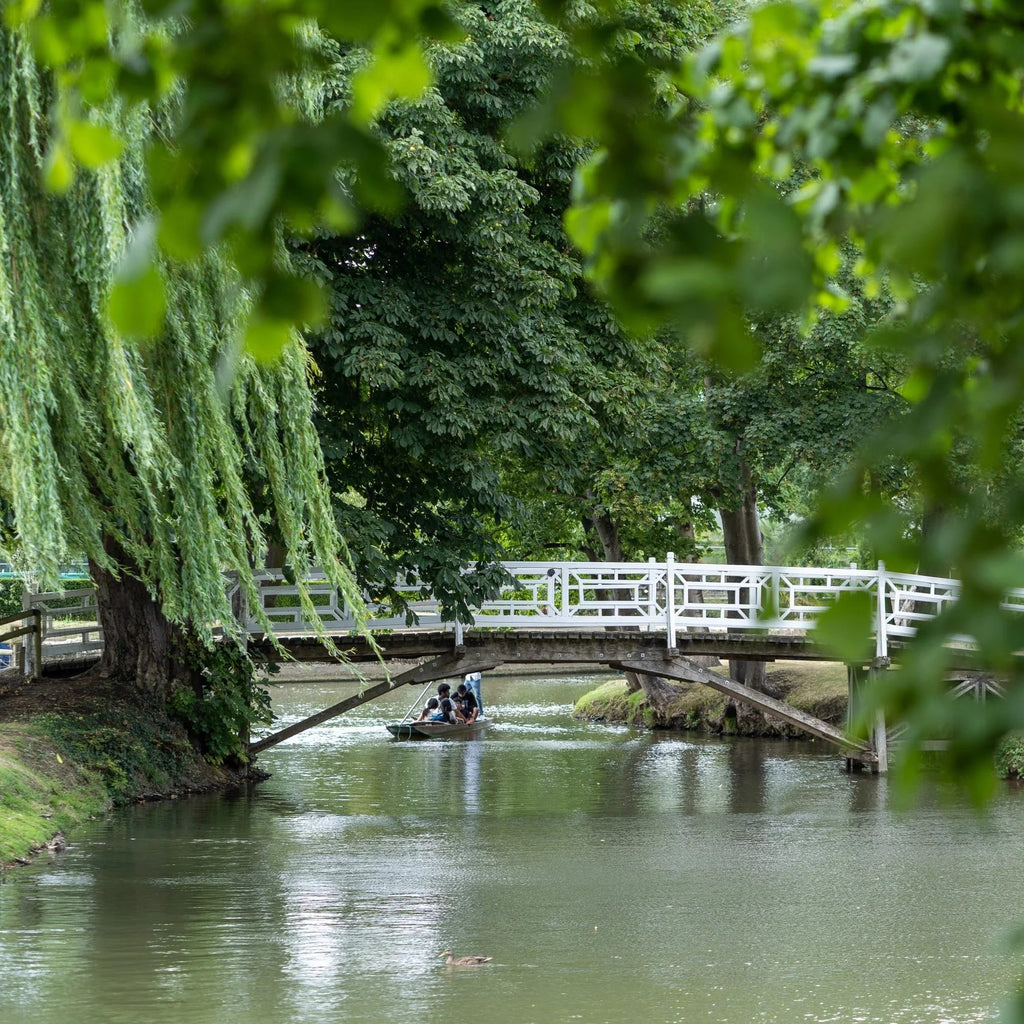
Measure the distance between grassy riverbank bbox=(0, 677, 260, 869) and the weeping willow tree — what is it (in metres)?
2.11

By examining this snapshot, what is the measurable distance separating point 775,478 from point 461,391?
9982mm

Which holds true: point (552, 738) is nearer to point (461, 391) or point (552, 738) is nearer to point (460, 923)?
point (461, 391)

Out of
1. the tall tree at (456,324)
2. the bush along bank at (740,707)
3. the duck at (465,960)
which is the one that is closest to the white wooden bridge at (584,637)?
the tall tree at (456,324)

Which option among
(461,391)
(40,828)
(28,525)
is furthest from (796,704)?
(28,525)

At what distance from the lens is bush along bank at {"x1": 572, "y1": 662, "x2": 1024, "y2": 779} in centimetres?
2423

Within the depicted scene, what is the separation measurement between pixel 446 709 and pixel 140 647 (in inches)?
390

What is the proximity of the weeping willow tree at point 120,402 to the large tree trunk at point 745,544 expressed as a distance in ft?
42.9

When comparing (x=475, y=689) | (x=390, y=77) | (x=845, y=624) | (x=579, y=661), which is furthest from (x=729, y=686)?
(x=845, y=624)

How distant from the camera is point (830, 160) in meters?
2.67

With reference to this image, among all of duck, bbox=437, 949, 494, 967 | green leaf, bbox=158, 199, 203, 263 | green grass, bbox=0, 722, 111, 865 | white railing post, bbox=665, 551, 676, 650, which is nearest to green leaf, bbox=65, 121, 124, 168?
green leaf, bbox=158, 199, 203, 263

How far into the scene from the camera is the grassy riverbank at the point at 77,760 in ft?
Result: 42.3

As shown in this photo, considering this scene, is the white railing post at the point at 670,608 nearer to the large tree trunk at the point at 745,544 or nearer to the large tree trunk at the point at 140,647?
the large tree trunk at the point at 745,544

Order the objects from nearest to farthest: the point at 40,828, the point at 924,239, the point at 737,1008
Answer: the point at 924,239 < the point at 737,1008 < the point at 40,828

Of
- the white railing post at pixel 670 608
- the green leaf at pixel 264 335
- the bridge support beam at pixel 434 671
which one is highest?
the green leaf at pixel 264 335
